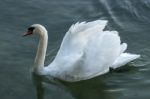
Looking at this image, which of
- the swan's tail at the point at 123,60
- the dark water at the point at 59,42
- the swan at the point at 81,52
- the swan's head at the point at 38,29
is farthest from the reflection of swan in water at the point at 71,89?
the swan's head at the point at 38,29

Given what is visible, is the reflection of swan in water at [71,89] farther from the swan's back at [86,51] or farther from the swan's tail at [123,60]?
the swan's tail at [123,60]

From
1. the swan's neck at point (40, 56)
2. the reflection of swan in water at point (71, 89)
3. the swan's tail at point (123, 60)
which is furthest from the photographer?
the swan's tail at point (123, 60)

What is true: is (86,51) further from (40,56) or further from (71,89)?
(40,56)

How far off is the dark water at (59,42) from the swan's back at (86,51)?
10.7 inches

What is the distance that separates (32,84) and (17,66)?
0.54 m

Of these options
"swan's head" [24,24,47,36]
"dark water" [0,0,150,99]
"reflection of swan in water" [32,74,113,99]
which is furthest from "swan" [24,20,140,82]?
"dark water" [0,0,150,99]

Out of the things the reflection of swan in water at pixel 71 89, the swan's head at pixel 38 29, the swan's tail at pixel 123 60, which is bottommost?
the reflection of swan in water at pixel 71 89

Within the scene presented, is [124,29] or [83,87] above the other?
[124,29]

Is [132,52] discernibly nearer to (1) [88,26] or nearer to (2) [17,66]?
(1) [88,26]

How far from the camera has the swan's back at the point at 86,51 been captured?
9469 millimetres

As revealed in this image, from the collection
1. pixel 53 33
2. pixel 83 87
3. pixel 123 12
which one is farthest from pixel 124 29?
pixel 83 87

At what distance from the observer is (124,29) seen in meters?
11.6

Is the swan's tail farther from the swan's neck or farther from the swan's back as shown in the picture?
the swan's neck

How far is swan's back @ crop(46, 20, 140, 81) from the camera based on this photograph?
31.1ft
